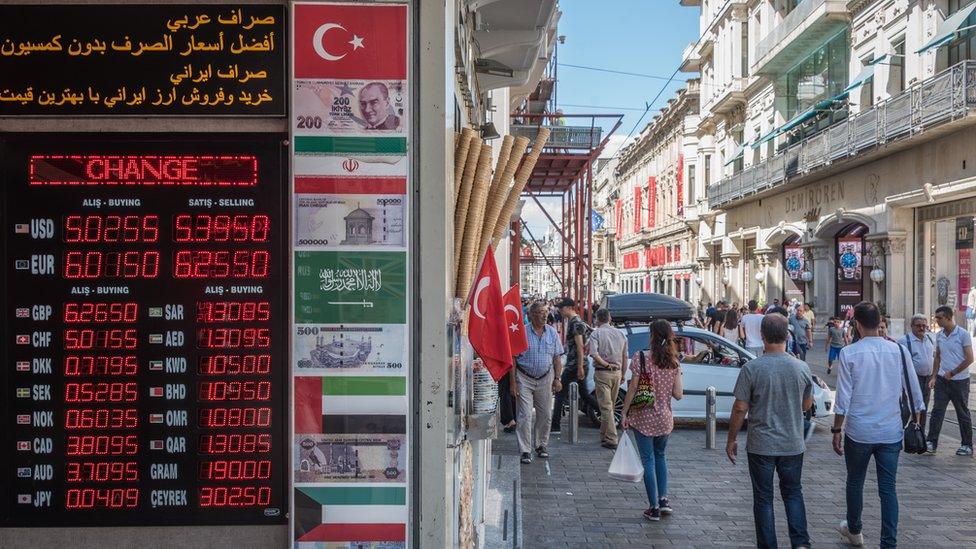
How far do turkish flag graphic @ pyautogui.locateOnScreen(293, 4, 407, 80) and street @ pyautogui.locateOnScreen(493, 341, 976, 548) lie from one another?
478cm

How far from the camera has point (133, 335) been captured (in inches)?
153

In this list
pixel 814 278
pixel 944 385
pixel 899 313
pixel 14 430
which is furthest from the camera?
pixel 814 278

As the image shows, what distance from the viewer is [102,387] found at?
3893mm

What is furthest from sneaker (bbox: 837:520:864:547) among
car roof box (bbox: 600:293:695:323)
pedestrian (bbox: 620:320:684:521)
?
car roof box (bbox: 600:293:695:323)

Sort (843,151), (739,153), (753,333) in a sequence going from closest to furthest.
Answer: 1. (753,333)
2. (843,151)
3. (739,153)

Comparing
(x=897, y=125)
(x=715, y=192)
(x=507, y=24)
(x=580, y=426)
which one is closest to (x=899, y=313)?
(x=897, y=125)

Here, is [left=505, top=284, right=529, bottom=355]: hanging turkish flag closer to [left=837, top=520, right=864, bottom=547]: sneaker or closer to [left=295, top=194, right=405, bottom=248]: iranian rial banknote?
[left=295, top=194, right=405, bottom=248]: iranian rial banknote

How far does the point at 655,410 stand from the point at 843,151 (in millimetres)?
20428

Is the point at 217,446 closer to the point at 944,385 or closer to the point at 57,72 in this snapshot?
the point at 57,72

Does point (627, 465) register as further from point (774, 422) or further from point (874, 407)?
point (874, 407)

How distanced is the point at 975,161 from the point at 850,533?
15.4m

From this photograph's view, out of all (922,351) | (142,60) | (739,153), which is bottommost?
(922,351)

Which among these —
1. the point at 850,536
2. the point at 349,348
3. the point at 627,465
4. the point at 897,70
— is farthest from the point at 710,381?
the point at 897,70

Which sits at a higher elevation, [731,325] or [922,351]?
[922,351]
